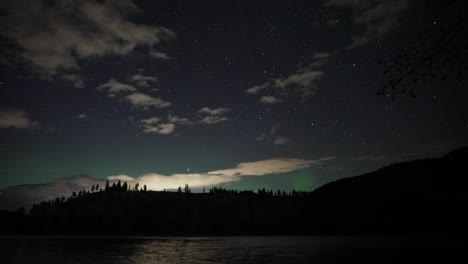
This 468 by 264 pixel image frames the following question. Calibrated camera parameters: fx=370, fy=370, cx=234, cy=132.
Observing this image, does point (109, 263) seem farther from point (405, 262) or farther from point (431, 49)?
point (431, 49)

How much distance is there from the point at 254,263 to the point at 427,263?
27.0m

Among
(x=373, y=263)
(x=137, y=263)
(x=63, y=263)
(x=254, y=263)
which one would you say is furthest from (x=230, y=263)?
(x=63, y=263)

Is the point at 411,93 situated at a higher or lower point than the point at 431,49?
lower

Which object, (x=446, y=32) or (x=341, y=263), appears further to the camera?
(x=341, y=263)

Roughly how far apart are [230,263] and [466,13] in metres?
56.3

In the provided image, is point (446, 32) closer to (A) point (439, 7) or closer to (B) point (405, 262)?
(A) point (439, 7)

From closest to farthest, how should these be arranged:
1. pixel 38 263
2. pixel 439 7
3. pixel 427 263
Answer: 1. pixel 439 7
2. pixel 427 263
3. pixel 38 263

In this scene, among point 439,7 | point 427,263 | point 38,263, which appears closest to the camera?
point 439,7

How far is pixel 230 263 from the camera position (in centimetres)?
5934

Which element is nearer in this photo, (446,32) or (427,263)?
(446,32)

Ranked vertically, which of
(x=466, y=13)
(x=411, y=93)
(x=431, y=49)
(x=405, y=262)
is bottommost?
(x=405, y=262)

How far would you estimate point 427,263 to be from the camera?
190ft

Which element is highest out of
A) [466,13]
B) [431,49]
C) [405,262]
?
[466,13]

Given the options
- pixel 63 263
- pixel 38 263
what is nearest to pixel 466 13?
pixel 63 263
